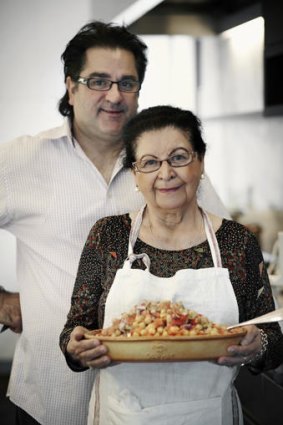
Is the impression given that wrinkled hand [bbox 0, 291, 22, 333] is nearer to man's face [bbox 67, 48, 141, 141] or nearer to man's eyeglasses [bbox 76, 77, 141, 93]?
man's face [bbox 67, 48, 141, 141]

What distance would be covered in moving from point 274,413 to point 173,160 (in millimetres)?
1064

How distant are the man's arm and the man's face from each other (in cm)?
50

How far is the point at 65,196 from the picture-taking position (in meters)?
2.07

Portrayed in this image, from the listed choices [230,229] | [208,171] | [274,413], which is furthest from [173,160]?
[208,171]

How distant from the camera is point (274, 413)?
246 centimetres

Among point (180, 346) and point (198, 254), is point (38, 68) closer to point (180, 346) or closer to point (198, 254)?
point (198, 254)

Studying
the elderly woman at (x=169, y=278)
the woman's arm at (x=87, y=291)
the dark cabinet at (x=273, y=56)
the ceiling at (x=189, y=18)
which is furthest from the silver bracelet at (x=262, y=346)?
the ceiling at (x=189, y=18)

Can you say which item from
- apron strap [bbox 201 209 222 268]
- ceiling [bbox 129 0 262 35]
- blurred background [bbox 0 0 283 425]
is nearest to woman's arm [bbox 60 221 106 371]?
apron strap [bbox 201 209 222 268]

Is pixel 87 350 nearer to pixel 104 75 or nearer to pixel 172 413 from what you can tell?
pixel 172 413

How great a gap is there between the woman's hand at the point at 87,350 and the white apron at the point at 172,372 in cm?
10

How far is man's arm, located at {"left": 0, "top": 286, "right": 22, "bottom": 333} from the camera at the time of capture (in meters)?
2.16

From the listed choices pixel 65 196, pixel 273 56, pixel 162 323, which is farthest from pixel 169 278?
pixel 273 56

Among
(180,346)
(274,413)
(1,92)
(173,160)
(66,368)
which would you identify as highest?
(1,92)

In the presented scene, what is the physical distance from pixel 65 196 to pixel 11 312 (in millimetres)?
355
